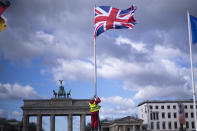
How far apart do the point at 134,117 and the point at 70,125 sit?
26278 mm

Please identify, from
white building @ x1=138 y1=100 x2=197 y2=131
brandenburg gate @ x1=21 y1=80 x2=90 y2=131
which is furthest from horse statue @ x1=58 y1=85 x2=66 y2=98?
white building @ x1=138 y1=100 x2=197 y2=131

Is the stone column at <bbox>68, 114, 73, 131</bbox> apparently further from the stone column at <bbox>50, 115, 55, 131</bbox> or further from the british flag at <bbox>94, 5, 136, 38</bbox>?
the british flag at <bbox>94, 5, 136, 38</bbox>

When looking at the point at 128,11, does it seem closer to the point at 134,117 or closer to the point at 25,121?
the point at 25,121

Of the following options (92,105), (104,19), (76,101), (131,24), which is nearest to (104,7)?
(104,19)

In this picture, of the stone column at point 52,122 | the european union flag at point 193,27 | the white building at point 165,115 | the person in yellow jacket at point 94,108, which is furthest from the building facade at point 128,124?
the person in yellow jacket at point 94,108

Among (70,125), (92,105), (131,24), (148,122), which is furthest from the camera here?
(148,122)

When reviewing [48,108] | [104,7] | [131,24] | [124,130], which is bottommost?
[124,130]

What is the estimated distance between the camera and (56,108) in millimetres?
90625

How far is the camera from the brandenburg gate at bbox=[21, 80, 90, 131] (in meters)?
89.6

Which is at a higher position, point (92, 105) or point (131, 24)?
point (131, 24)

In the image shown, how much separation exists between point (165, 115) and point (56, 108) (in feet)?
132

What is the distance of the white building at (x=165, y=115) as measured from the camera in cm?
10250

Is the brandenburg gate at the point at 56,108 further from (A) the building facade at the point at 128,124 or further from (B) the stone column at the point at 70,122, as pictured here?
(A) the building facade at the point at 128,124

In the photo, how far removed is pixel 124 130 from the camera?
10231 centimetres
